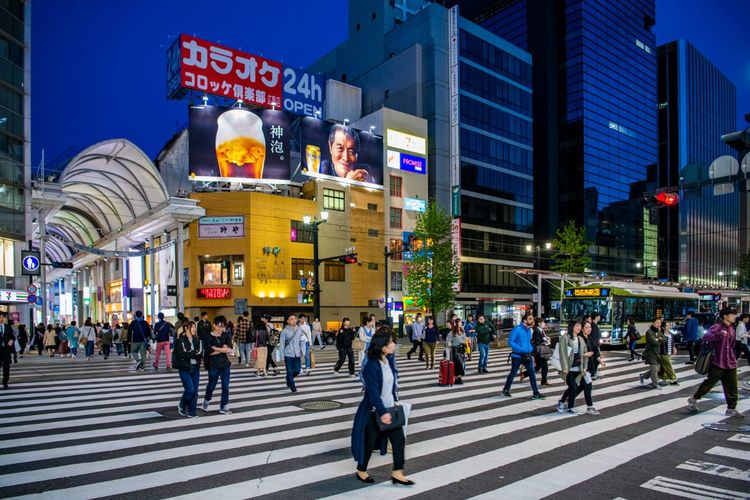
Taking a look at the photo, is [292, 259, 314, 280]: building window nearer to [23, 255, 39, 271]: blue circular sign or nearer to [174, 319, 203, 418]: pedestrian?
[23, 255, 39, 271]: blue circular sign

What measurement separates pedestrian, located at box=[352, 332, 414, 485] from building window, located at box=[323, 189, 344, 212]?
39.3 metres

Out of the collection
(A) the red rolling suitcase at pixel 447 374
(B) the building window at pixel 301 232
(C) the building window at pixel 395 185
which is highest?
(C) the building window at pixel 395 185

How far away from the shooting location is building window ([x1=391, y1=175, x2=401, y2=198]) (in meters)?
49.8

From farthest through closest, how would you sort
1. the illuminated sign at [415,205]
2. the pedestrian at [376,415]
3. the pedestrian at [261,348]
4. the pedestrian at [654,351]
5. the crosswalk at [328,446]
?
the illuminated sign at [415,205] → the pedestrian at [261,348] → the pedestrian at [654,351] → the crosswalk at [328,446] → the pedestrian at [376,415]

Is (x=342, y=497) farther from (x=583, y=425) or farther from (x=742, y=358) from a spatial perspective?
(x=742, y=358)

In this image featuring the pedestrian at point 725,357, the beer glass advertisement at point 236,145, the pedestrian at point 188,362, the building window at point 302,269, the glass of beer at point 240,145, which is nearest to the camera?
the pedestrian at point 725,357

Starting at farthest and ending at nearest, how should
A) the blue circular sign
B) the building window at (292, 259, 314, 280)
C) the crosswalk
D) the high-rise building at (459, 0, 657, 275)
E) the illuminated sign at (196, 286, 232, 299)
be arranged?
the high-rise building at (459, 0, 657, 275), the building window at (292, 259, 314, 280), the illuminated sign at (196, 286, 232, 299), the blue circular sign, the crosswalk

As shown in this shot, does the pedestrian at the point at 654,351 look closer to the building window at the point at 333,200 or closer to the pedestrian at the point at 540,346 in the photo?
the pedestrian at the point at 540,346

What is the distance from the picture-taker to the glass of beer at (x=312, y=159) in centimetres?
4375

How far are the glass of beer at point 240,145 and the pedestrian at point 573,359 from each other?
34697 mm

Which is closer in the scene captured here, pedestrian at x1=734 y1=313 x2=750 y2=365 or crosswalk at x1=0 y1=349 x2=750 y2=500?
crosswalk at x1=0 y1=349 x2=750 y2=500

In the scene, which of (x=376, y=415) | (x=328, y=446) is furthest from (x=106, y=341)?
(x=376, y=415)

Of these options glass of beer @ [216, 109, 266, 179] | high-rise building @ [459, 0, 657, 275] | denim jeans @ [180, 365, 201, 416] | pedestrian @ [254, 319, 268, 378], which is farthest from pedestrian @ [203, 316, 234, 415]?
high-rise building @ [459, 0, 657, 275]

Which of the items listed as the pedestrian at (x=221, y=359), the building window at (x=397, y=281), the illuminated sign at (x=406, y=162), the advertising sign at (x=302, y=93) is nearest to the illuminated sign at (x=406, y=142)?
the illuminated sign at (x=406, y=162)
